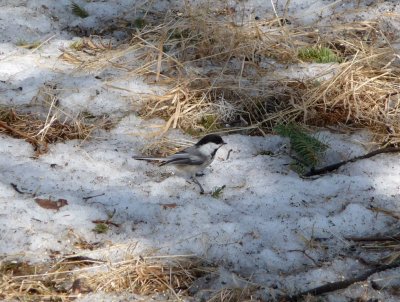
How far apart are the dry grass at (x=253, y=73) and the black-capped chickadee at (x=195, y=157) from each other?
1.50 ft

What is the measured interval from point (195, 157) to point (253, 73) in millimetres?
1260

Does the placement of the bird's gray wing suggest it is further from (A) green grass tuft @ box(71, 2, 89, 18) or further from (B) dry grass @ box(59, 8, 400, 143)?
(A) green grass tuft @ box(71, 2, 89, 18)

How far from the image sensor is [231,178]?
3877 millimetres

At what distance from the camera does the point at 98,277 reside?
9.86ft

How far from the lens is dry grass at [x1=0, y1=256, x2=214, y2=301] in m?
2.94

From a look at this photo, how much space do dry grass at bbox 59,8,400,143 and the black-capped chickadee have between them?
1.50ft

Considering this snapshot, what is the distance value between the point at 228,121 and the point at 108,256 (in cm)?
157

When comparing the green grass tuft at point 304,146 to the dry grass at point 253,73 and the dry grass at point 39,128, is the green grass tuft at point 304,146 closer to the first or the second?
the dry grass at point 253,73

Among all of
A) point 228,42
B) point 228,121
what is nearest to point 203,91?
point 228,121

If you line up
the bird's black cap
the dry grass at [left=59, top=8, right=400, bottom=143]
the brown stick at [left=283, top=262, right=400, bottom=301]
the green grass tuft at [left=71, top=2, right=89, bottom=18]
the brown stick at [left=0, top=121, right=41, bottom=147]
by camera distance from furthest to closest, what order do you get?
the green grass tuft at [left=71, top=2, right=89, bottom=18] → the dry grass at [left=59, top=8, right=400, bottom=143] → the brown stick at [left=0, top=121, right=41, bottom=147] → the bird's black cap → the brown stick at [left=283, top=262, right=400, bottom=301]

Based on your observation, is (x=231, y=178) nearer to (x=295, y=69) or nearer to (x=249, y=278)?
(x=249, y=278)

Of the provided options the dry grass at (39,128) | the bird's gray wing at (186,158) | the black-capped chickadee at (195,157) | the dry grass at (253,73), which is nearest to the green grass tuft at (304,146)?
the dry grass at (253,73)

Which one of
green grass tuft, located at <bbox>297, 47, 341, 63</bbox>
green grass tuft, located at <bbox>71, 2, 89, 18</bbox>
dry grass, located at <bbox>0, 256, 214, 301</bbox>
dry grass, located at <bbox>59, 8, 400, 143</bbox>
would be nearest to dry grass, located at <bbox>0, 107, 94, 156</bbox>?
dry grass, located at <bbox>59, 8, 400, 143</bbox>

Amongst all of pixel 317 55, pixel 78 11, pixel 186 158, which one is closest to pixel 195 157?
pixel 186 158
